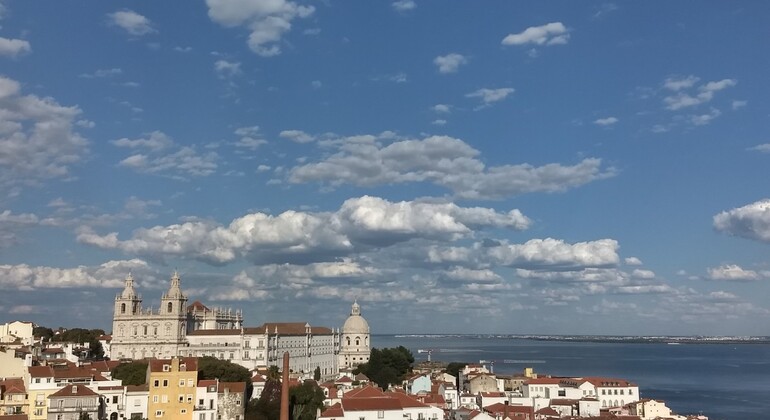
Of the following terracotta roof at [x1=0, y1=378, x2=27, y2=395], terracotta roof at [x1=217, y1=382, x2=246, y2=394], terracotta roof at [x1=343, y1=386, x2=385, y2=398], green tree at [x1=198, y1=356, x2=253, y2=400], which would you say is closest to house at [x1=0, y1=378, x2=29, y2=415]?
terracotta roof at [x1=0, y1=378, x2=27, y2=395]

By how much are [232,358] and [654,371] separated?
3289 inches

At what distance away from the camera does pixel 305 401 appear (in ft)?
150

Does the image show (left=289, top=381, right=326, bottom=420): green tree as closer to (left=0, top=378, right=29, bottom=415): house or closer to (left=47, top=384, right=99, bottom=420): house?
(left=47, top=384, right=99, bottom=420): house

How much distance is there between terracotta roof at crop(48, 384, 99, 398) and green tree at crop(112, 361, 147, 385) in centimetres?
705

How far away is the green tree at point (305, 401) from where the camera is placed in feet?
142

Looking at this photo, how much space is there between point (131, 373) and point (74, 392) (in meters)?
10.1

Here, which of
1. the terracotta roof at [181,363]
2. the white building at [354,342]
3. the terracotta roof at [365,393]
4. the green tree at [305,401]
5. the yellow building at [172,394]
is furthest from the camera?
the white building at [354,342]

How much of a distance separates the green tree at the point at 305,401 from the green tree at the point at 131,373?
10.1m

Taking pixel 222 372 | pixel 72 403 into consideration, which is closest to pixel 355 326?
pixel 222 372

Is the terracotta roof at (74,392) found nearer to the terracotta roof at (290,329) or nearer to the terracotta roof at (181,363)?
the terracotta roof at (181,363)

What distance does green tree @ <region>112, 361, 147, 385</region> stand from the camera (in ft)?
158

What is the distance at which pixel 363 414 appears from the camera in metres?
41.8

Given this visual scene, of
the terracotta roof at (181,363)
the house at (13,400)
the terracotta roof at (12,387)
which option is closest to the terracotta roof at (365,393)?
the terracotta roof at (181,363)

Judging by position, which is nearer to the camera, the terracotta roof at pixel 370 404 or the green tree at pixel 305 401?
the terracotta roof at pixel 370 404
